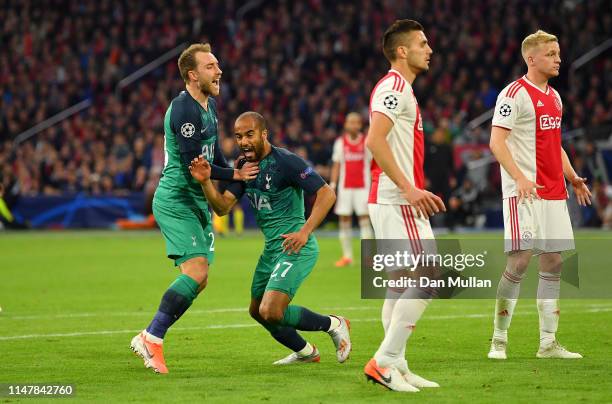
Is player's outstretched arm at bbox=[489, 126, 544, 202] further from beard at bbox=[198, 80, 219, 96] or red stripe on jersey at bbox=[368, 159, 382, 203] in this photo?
beard at bbox=[198, 80, 219, 96]

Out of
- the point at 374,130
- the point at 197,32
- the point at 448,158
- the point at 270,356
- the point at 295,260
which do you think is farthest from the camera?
the point at 197,32

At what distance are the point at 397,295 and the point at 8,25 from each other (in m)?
33.2

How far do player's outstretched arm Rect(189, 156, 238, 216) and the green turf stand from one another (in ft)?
4.22

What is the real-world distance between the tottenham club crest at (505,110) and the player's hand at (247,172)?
6.76 feet

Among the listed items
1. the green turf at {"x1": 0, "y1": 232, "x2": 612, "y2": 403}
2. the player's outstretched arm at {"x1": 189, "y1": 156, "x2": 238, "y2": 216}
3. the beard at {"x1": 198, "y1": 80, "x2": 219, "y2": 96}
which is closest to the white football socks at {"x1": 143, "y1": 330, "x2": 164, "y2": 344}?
the green turf at {"x1": 0, "y1": 232, "x2": 612, "y2": 403}

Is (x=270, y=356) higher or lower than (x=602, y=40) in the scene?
lower

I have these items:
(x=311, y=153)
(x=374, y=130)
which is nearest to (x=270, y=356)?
(x=374, y=130)

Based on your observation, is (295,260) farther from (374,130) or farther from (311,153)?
(311,153)

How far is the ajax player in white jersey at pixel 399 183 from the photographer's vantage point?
7406 millimetres

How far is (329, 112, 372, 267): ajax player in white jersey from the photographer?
757 inches

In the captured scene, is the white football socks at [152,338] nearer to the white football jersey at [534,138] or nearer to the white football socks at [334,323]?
the white football socks at [334,323]

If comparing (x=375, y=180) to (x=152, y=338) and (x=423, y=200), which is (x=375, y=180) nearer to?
(x=423, y=200)

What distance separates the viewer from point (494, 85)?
32375 millimetres

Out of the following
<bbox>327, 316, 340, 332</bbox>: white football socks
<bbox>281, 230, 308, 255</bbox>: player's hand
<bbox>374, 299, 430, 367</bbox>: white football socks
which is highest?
<bbox>281, 230, 308, 255</bbox>: player's hand
